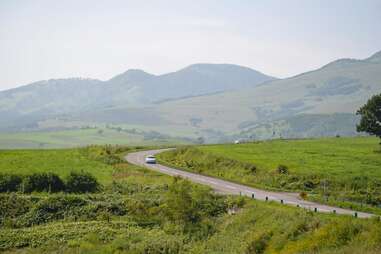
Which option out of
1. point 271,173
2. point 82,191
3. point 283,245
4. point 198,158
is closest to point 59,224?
point 82,191

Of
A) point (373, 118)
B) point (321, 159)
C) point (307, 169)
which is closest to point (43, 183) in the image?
point (307, 169)

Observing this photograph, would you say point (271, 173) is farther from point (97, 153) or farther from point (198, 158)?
point (97, 153)

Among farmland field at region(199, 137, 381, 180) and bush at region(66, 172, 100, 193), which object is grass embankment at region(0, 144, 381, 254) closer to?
bush at region(66, 172, 100, 193)

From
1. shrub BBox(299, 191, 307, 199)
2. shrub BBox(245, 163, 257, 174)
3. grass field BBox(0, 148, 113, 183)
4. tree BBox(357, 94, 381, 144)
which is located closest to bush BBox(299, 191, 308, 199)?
shrub BBox(299, 191, 307, 199)

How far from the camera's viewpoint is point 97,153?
102812 mm

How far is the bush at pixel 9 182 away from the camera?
64.4m

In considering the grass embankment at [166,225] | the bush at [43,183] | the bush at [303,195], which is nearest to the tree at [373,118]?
the bush at [303,195]

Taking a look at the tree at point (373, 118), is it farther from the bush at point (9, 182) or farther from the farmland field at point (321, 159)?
the bush at point (9, 182)

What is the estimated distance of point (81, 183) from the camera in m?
65.0

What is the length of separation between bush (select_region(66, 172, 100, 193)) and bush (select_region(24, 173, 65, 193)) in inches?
41.3

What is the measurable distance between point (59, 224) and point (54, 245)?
6.71 m

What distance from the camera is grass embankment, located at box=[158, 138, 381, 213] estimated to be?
57375 millimetres

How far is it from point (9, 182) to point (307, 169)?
39222mm

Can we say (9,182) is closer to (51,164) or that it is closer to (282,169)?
(51,164)
